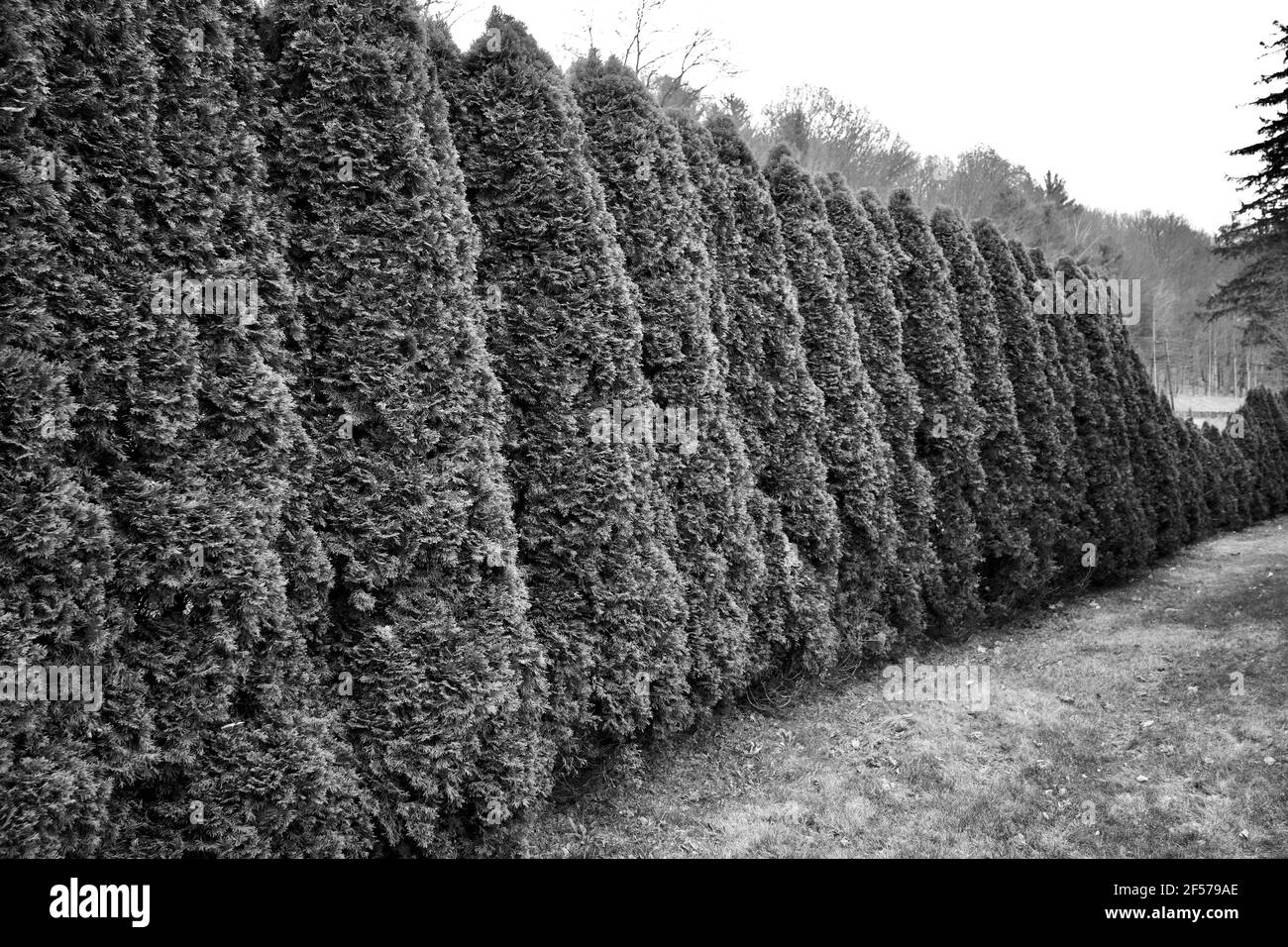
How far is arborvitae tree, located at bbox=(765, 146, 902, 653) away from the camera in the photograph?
25.3 ft

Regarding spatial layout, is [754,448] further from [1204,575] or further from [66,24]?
[1204,575]

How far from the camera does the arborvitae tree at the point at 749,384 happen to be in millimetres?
6648

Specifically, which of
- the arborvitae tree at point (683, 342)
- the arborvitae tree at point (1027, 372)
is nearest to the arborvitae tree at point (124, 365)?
the arborvitae tree at point (683, 342)

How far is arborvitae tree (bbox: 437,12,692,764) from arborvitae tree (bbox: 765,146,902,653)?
3.14m

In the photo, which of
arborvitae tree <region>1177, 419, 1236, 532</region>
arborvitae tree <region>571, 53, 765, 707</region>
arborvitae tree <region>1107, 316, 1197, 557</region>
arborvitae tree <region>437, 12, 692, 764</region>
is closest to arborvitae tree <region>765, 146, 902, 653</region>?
arborvitae tree <region>571, 53, 765, 707</region>

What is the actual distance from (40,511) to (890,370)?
7.83 meters

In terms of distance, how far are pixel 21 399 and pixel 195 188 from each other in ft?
3.93

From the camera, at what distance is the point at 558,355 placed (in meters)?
4.93

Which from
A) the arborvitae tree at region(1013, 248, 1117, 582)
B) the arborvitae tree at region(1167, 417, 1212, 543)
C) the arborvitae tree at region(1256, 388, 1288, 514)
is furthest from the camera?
the arborvitae tree at region(1256, 388, 1288, 514)

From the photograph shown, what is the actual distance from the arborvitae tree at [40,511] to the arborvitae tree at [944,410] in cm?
824

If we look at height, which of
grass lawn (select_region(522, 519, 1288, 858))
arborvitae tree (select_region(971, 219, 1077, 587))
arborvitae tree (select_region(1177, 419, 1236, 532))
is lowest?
grass lawn (select_region(522, 519, 1288, 858))

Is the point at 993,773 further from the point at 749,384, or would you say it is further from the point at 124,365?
the point at 124,365

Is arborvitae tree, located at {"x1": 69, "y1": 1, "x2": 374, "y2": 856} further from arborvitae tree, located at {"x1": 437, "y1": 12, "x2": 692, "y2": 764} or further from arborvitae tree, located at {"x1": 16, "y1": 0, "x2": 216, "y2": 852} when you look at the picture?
arborvitae tree, located at {"x1": 437, "y1": 12, "x2": 692, "y2": 764}
